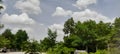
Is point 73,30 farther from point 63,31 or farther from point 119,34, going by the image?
point 119,34

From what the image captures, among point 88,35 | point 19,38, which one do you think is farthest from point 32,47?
point 19,38

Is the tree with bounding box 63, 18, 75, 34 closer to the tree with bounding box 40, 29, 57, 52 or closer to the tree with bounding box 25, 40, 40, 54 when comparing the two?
the tree with bounding box 40, 29, 57, 52

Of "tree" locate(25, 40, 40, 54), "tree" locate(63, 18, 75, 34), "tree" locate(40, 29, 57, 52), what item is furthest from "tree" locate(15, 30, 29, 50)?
"tree" locate(25, 40, 40, 54)

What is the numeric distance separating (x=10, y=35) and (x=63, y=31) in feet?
106

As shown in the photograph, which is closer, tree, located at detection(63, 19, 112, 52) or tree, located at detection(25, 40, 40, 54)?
tree, located at detection(25, 40, 40, 54)

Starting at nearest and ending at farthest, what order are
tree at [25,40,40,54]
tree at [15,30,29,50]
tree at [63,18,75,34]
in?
A: tree at [25,40,40,54]
tree at [63,18,75,34]
tree at [15,30,29,50]

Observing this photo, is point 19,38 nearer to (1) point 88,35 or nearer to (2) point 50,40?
(2) point 50,40

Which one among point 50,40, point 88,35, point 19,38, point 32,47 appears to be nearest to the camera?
point 32,47

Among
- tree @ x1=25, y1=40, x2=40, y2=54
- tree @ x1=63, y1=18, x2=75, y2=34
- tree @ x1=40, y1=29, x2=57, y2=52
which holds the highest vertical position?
tree @ x1=63, y1=18, x2=75, y2=34

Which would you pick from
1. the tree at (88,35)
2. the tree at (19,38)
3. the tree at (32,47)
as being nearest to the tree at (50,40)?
the tree at (88,35)

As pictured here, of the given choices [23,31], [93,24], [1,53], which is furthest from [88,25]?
[23,31]

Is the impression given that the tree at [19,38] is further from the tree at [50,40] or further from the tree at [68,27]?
the tree at [68,27]

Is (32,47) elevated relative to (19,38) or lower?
lower

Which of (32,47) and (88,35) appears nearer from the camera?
(32,47)
